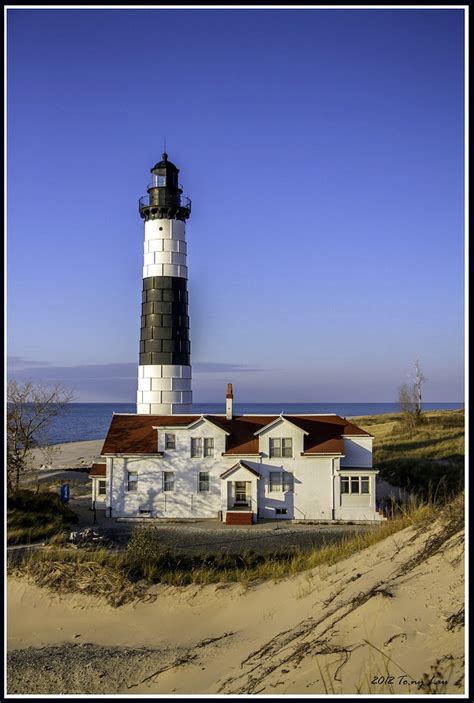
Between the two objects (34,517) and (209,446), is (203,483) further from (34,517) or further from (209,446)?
(34,517)

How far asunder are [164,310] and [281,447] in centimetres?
952

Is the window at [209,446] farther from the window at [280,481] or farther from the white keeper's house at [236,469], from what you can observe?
the window at [280,481]

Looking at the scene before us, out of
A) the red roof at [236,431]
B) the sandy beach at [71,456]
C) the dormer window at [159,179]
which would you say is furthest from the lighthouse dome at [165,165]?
the sandy beach at [71,456]

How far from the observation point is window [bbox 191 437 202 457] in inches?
969

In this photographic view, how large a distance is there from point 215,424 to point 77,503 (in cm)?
836

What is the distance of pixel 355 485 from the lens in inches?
930

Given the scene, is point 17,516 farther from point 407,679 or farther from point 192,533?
point 407,679

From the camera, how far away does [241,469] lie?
23.7m

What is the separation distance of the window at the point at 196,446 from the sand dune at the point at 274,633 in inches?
446

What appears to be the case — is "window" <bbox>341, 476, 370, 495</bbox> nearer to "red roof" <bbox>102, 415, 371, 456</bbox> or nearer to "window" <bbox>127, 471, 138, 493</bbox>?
"red roof" <bbox>102, 415, 371, 456</bbox>

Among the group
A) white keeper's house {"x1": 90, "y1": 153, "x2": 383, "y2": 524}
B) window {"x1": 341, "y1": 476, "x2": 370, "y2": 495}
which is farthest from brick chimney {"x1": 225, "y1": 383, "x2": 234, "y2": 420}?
window {"x1": 341, "y1": 476, "x2": 370, "y2": 495}

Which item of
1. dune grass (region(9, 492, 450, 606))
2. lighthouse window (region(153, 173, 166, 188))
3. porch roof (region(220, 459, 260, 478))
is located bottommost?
dune grass (region(9, 492, 450, 606))

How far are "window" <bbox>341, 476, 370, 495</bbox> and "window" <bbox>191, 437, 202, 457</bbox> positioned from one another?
6.10 meters

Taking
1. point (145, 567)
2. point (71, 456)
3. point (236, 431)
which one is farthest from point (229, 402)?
point (71, 456)
